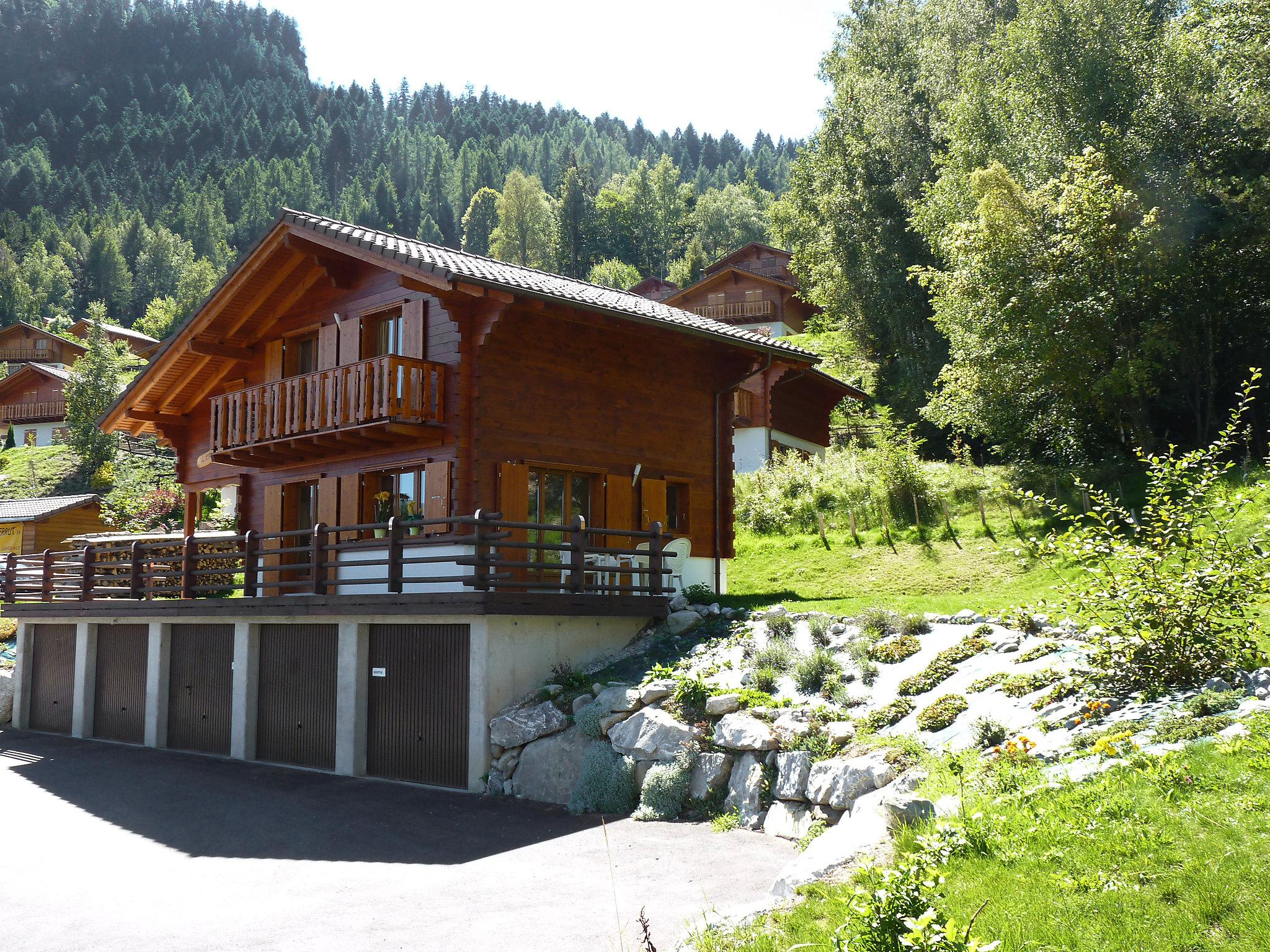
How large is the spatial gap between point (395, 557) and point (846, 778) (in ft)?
25.2

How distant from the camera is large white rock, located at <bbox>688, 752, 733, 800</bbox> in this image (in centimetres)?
1191

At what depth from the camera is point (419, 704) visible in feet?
50.2

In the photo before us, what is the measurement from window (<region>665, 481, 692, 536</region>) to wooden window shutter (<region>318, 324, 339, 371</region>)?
6.69 meters

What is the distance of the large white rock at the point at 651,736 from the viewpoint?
12.5 meters

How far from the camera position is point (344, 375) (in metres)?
18.1

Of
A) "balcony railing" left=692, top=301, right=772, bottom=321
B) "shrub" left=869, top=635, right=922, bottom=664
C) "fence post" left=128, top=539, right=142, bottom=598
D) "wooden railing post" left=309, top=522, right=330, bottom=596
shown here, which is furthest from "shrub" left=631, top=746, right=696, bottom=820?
"balcony railing" left=692, top=301, right=772, bottom=321

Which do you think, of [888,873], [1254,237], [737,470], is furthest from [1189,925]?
[737,470]

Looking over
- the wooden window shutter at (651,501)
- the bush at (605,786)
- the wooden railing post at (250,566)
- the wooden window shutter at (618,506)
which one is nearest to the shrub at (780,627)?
the bush at (605,786)

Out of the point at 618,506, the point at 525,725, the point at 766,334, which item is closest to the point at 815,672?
the point at 525,725

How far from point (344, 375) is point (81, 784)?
24.9 feet

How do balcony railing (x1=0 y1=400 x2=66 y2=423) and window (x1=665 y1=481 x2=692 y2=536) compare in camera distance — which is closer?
window (x1=665 y1=481 x2=692 y2=536)

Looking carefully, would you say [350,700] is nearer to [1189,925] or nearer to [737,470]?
[1189,925]

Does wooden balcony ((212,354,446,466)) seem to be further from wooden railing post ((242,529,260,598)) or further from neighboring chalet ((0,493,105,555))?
neighboring chalet ((0,493,105,555))

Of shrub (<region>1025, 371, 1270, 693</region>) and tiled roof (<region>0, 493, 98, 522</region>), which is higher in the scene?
tiled roof (<region>0, 493, 98, 522</region>)
